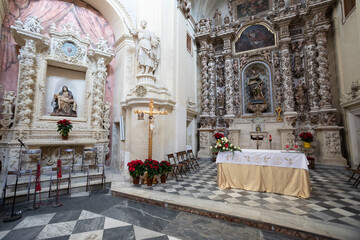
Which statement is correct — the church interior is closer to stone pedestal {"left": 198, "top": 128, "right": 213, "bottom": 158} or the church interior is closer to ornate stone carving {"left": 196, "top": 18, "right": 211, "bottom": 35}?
stone pedestal {"left": 198, "top": 128, "right": 213, "bottom": 158}

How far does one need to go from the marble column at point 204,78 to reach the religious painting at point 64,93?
22.8 feet

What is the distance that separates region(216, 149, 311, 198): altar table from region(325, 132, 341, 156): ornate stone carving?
5.15m

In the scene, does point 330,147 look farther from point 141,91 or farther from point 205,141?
point 141,91

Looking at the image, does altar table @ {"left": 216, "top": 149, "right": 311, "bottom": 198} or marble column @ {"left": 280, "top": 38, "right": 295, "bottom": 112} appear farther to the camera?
marble column @ {"left": 280, "top": 38, "right": 295, "bottom": 112}

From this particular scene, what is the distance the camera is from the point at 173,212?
3527 millimetres

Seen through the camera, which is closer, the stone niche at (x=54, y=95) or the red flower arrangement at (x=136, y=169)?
the red flower arrangement at (x=136, y=169)

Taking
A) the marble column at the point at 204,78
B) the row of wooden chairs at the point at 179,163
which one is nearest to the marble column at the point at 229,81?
the marble column at the point at 204,78

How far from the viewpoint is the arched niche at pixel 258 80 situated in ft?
33.9

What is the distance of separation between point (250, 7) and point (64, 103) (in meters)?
12.6

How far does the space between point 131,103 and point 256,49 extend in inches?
353

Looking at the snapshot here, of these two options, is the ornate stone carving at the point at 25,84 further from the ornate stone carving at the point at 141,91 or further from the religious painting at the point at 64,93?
the ornate stone carving at the point at 141,91

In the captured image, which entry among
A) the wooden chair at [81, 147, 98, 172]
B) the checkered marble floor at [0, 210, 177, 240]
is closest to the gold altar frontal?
the checkered marble floor at [0, 210, 177, 240]

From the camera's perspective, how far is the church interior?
3332 mm

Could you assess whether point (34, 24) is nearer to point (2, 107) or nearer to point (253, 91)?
point (2, 107)
